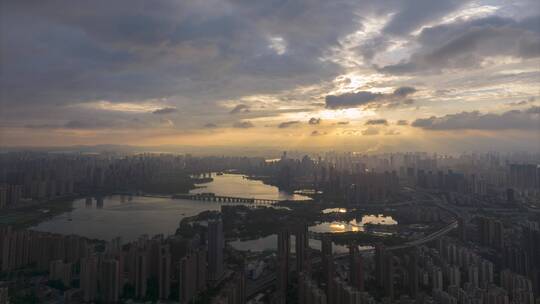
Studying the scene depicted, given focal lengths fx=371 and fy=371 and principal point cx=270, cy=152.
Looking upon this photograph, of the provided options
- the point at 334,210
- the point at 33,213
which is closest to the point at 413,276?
the point at 334,210

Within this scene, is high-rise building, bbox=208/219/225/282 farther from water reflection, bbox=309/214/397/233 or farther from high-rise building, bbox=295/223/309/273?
water reflection, bbox=309/214/397/233

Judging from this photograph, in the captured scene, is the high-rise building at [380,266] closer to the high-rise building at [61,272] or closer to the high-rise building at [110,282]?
the high-rise building at [110,282]

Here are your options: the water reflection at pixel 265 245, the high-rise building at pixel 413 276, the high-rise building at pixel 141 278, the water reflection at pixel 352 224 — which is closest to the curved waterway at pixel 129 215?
the water reflection at pixel 265 245

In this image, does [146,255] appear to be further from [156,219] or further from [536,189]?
[536,189]

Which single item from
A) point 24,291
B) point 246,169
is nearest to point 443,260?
point 24,291

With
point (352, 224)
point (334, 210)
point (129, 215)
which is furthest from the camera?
point (334, 210)

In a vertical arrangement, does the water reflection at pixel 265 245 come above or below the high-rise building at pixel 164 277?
below

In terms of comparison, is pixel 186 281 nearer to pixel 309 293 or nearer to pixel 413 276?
pixel 309 293

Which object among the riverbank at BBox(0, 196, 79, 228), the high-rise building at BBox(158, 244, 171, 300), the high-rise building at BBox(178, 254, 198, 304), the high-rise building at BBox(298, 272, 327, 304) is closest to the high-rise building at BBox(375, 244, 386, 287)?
the high-rise building at BBox(298, 272, 327, 304)
